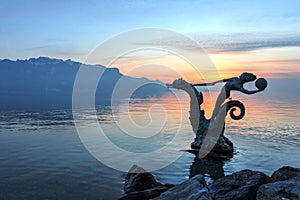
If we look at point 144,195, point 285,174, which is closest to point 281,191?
point 285,174

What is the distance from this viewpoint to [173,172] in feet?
73.6

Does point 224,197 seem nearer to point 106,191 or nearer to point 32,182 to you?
point 106,191

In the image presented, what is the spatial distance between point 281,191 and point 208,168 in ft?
44.7

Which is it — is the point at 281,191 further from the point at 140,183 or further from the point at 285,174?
the point at 140,183

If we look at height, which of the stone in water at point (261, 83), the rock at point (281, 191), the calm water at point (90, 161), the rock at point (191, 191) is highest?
the stone in water at point (261, 83)

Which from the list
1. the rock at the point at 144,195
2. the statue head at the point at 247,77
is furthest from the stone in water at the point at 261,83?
the rock at the point at 144,195

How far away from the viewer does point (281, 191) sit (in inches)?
391

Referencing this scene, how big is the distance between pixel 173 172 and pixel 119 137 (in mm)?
16563

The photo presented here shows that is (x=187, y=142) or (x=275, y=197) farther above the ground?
(x=275, y=197)

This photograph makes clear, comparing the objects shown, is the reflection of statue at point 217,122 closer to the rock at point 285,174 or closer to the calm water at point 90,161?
the calm water at point 90,161

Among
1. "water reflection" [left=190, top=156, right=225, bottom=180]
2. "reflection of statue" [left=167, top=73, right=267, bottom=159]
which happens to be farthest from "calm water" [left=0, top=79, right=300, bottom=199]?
"reflection of statue" [left=167, top=73, right=267, bottom=159]

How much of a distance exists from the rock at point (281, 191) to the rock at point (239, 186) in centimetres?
99

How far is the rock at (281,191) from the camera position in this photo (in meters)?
9.59

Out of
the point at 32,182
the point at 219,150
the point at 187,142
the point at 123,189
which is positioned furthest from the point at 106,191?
the point at 187,142
